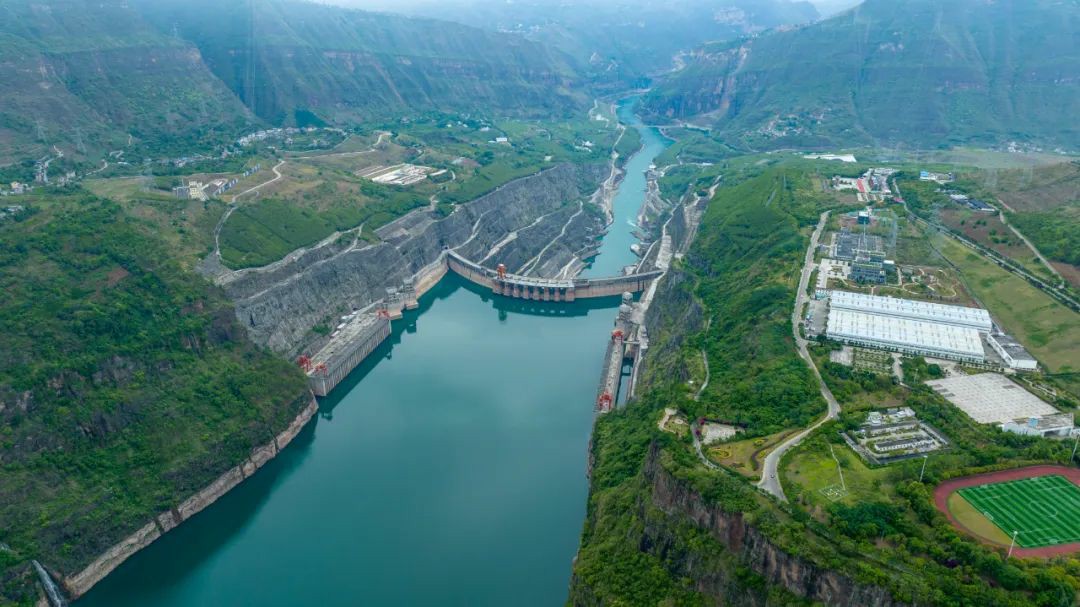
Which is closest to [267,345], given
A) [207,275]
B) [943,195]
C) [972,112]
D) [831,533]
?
[207,275]

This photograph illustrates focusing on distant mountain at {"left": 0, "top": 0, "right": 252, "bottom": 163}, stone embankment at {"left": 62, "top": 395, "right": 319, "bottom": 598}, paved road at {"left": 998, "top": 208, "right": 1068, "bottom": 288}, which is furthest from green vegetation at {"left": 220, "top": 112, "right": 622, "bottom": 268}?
paved road at {"left": 998, "top": 208, "right": 1068, "bottom": 288}

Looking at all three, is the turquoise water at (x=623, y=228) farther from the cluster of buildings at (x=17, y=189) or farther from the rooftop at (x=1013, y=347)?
the cluster of buildings at (x=17, y=189)

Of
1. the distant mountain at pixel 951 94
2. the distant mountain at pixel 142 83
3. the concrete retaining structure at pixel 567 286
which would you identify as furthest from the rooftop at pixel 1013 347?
the distant mountain at pixel 142 83

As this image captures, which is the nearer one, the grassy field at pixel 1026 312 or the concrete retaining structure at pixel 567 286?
the grassy field at pixel 1026 312

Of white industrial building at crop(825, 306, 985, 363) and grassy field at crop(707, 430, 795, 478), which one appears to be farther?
white industrial building at crop(825, 306, 985, 363)

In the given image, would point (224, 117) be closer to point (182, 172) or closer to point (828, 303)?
point (182, 172)

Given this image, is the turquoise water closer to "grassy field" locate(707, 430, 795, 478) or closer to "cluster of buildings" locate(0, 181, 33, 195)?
"grassy field" locate(707, 430, 795, 478)
